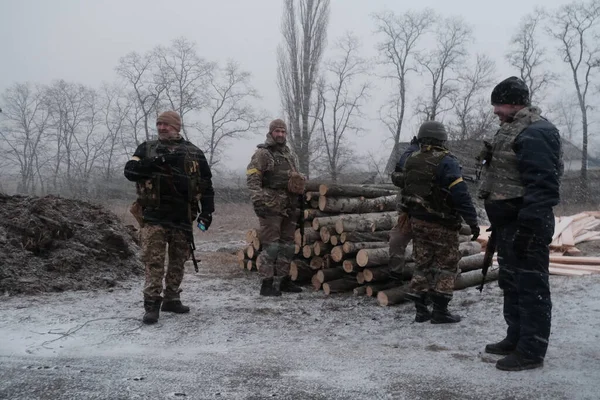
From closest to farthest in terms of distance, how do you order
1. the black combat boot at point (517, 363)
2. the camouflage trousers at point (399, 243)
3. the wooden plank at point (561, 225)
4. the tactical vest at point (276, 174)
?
the black combat boot at point (517, 363)
the camouflage trousers at point (399, 243)
the tactical vest at point (276, 174)
the wooden plank at point (561, 225)

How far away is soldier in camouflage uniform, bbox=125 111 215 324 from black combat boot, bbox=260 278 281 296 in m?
1.25

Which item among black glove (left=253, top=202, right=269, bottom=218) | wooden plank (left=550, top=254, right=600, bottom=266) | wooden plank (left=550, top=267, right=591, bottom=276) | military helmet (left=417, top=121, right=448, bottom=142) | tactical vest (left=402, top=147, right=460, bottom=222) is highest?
military helmet (left=417, top=121, right=448, bottom=142)

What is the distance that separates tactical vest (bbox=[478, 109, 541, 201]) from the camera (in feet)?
11.4

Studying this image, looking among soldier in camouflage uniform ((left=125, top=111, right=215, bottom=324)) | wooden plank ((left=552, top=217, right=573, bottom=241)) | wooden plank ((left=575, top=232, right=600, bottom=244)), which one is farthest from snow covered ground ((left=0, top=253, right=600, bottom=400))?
wooden plank ((left=575, top=232, right=600, bottom=244))

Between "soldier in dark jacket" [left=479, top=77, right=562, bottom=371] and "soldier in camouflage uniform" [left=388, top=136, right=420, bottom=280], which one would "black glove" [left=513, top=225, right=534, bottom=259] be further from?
"soldier in camouflage uniform" [left=388, top=136, right=420, bottom=280]

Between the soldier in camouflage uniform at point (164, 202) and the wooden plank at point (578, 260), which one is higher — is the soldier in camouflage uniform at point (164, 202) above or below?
above

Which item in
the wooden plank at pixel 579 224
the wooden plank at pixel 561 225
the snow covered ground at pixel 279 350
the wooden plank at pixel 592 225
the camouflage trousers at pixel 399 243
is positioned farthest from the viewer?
the wooden plank at pixel 592 225

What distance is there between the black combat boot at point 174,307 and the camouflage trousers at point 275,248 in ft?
4.28

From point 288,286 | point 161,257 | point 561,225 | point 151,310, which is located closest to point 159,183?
point 161,257

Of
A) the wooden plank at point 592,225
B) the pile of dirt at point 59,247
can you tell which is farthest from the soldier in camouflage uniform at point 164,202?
the wooden plank at point 592,225

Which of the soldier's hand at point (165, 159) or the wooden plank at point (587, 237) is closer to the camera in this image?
the soldier's hand at point (165, 159)

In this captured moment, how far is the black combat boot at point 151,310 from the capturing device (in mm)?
4613

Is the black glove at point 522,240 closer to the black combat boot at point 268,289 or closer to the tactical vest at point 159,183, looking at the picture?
the tactical vest at point 159,183

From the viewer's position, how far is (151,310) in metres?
4.69
